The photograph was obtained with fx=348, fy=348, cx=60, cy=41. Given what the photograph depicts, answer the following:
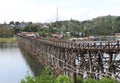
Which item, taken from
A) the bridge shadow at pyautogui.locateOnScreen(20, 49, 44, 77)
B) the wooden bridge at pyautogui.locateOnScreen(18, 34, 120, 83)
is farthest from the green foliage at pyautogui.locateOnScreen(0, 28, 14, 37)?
the wooden bridge at pyautogui.locateOnScreen(18, 34, 120, 83)

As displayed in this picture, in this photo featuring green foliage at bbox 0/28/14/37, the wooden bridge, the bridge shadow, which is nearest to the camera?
the wooden bridge

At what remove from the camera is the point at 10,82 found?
49.0 metres

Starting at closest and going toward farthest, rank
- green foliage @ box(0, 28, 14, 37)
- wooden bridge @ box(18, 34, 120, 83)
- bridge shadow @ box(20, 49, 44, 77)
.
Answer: wooden bridge @ box(18, 34, 120, 83), bridge shadow @ box(20, 49, 44, 77), green foliage @ box(0, 28, 14, 37)

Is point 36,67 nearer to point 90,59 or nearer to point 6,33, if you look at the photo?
point 90,59

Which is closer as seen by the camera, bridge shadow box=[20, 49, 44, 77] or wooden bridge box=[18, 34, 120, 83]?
wooden bridge box=[18, 34, 120, 83]

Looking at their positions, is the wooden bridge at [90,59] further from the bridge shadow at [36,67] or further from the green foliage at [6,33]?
the green foliage at [6,33]

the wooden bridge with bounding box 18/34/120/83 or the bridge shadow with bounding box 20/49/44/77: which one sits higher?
the wooden bridge with bounding box 18/34/120/83

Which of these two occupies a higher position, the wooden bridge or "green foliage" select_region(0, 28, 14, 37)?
the wooden bridge

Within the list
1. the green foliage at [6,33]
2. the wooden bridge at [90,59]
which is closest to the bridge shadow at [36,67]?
the wooden bridge at [90,59]

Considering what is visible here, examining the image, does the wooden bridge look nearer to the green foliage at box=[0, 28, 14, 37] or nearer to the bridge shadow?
the bridge shadow

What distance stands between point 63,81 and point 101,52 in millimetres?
7151

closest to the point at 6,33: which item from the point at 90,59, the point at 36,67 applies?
the point at 36,67

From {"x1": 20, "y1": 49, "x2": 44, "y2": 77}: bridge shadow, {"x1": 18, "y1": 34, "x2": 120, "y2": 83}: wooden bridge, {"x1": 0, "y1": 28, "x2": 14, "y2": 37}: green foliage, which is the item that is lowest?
{"x1": 0, "y1": 28, "x2": 14, "y2": 37}: green foliage

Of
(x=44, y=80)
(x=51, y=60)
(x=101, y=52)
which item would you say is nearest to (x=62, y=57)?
(x=51, y=60)
